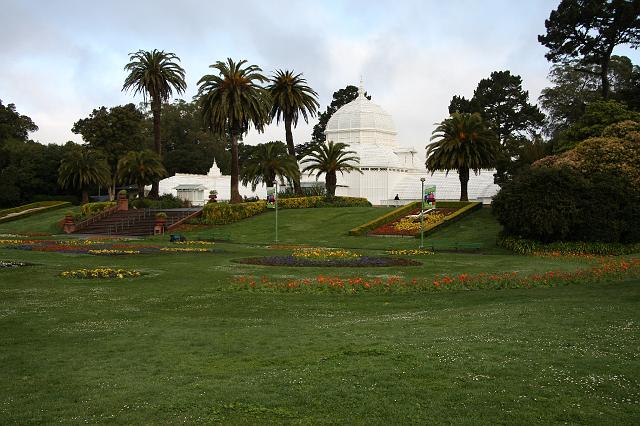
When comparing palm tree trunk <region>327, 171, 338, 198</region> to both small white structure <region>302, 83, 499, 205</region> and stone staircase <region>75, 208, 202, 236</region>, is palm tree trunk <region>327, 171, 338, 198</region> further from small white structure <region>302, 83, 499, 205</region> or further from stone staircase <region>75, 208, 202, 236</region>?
stone staircase <region>75, 208, 202, 236</region>

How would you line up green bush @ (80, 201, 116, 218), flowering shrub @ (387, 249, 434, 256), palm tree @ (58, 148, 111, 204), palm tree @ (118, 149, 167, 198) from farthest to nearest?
1. palm tree @ (58, 148, 111, 204)
2. palm tree @ (118, 149, 167, 198)
3. green bush @ (80, 201, 116, 218)
4. flowering shrub @ (387, 249, 434, 256)

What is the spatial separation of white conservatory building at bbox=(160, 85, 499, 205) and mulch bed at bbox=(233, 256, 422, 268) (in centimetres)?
4059

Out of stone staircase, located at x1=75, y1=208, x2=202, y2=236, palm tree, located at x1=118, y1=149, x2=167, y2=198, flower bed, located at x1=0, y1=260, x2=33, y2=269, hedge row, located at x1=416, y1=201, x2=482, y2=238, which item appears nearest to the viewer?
flower bed, located at x1=0, y1=260, x2=33, y2=269

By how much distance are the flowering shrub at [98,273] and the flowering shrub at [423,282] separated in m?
3.53

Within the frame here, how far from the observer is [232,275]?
20.8 metres

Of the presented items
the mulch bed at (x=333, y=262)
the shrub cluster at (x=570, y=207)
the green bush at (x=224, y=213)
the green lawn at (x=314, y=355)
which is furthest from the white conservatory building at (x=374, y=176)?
the green lawn at (x=314, y=355)

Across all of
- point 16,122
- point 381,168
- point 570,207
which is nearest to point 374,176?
point 381,168

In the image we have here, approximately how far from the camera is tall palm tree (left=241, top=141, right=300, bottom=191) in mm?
56719

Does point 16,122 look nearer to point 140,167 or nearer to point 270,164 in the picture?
point 140,167

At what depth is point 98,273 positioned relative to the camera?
19844 millimetres

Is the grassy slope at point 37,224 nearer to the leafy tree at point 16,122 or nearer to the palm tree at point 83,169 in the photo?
the palm tree at point 83,169

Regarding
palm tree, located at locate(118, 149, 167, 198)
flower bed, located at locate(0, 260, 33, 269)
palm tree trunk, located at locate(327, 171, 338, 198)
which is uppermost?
palm tree, located at locate(118, 149, 167, 198)

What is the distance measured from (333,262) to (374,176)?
47871 millimetres

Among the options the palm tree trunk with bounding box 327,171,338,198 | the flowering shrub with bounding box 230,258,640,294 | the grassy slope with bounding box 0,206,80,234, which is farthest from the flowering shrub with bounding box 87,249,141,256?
the palm tree trunk with bounding box 327,171,338,198
